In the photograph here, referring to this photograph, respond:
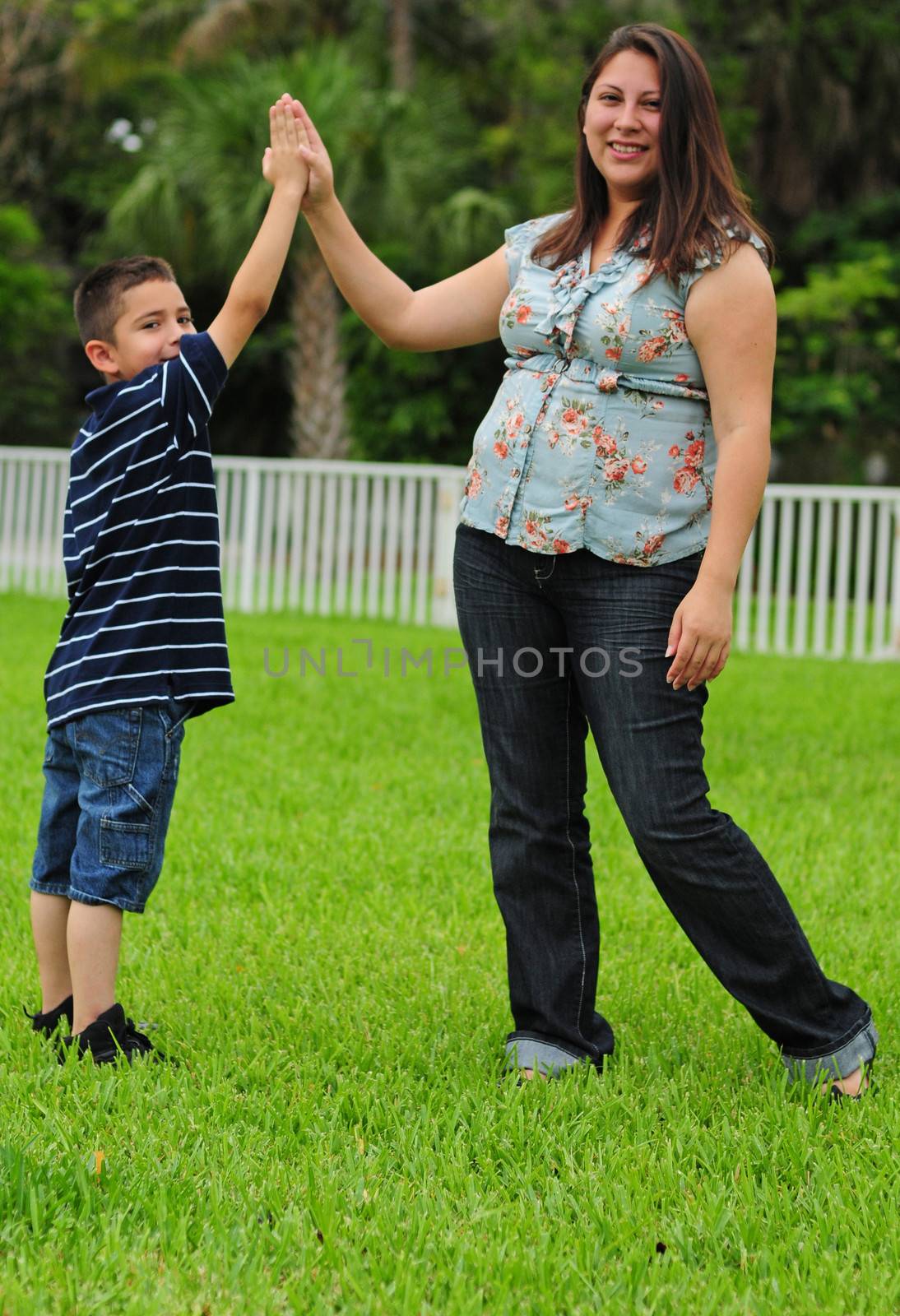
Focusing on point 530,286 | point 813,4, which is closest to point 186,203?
point 813,4

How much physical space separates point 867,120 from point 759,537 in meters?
11.2

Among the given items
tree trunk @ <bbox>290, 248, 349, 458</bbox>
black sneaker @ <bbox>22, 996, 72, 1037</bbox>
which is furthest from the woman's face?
tree trunk @ <bbox>290, 248, 349, 458</bbox>

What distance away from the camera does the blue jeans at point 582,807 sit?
7.98 feet

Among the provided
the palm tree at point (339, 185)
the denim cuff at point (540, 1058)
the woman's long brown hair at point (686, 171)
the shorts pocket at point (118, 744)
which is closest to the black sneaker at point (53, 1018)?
the shorts pocket at point (118, 744)

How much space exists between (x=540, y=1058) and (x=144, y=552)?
3.90 feet

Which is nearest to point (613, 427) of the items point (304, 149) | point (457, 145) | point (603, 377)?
point (603, 377)

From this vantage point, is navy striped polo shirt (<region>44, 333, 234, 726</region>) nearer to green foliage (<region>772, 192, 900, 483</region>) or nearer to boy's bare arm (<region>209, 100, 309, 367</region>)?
boy's bare arm (<region>209, 100, 309, 367</region>)

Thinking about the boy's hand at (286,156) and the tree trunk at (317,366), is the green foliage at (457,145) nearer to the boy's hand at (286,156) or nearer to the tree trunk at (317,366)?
the tree trunk at (317,366)

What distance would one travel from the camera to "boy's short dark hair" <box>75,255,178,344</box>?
8.83 ft

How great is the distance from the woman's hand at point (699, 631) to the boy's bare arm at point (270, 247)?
3.12 feet

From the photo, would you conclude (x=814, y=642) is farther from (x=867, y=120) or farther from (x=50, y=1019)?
(x=867, y=120)

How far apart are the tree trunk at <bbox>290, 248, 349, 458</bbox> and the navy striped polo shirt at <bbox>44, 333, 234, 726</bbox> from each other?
588 inches

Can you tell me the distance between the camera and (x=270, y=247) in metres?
2.64

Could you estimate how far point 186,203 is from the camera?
16.6 m
